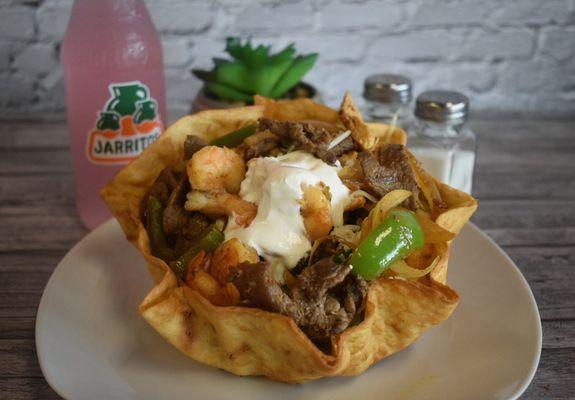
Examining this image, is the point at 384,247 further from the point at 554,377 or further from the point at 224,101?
the point at 224,101

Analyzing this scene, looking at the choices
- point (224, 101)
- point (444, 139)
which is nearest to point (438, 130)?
point (444, 139)

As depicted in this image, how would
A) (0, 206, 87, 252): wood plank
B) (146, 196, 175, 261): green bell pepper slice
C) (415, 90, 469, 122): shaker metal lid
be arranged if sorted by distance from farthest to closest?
(415, 90, 469, 122): shaker metal lid, (0, 206, 87, 252): wood plank, (146, 196, 175, 261): green bell pepper slice

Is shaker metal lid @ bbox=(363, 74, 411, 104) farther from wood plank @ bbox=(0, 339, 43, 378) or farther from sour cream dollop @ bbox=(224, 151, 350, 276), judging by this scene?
wood plank @ bbox=(0, 339, 43, 378)

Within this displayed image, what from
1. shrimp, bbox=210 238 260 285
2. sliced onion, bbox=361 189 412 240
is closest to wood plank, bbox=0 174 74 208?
shrimp, bbox=210 238 260 285

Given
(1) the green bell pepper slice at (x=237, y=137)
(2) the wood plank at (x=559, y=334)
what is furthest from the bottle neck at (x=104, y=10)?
(2) the wood plank at (x=559, y=334)

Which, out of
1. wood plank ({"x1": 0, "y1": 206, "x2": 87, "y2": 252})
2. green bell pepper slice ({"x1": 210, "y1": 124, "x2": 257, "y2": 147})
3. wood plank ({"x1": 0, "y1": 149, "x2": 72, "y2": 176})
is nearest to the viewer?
green bell pepper slice ({"x1": 210, "y1": 124, "x2": 257, "y2": 147})

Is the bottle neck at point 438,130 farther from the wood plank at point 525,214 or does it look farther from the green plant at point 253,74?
the green plant at point 253,74
